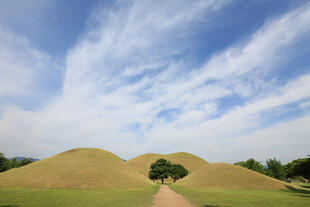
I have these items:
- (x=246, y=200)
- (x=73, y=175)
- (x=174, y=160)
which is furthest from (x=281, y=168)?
(x=73, y=175)

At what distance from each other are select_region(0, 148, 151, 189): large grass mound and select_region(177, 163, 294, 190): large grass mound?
24.4m

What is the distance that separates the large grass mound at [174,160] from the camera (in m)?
158

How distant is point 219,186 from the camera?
63.8m

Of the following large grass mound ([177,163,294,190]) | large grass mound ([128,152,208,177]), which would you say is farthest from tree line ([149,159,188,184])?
large grass mound ([128,152,208,177])

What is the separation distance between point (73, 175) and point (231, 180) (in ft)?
201

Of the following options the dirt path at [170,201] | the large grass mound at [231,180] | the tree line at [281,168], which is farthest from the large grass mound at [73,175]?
the tree line at [281,168]

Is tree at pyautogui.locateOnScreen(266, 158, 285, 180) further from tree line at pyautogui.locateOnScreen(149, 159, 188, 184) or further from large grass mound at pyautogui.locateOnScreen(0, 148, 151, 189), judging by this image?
large grass mound at pyautogui.locateOnScreen(0, 148, 151, 189)

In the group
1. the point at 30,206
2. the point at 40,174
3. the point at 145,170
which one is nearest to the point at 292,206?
the point at 30,206

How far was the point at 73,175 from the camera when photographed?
61.2m

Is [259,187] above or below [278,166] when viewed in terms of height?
below

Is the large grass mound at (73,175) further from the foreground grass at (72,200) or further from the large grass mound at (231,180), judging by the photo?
the foreground grass at (72,200)

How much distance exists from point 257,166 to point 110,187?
87605mm

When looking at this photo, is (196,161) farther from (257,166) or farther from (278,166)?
(278,166)

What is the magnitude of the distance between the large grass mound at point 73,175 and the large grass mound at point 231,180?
24417 millimetres
